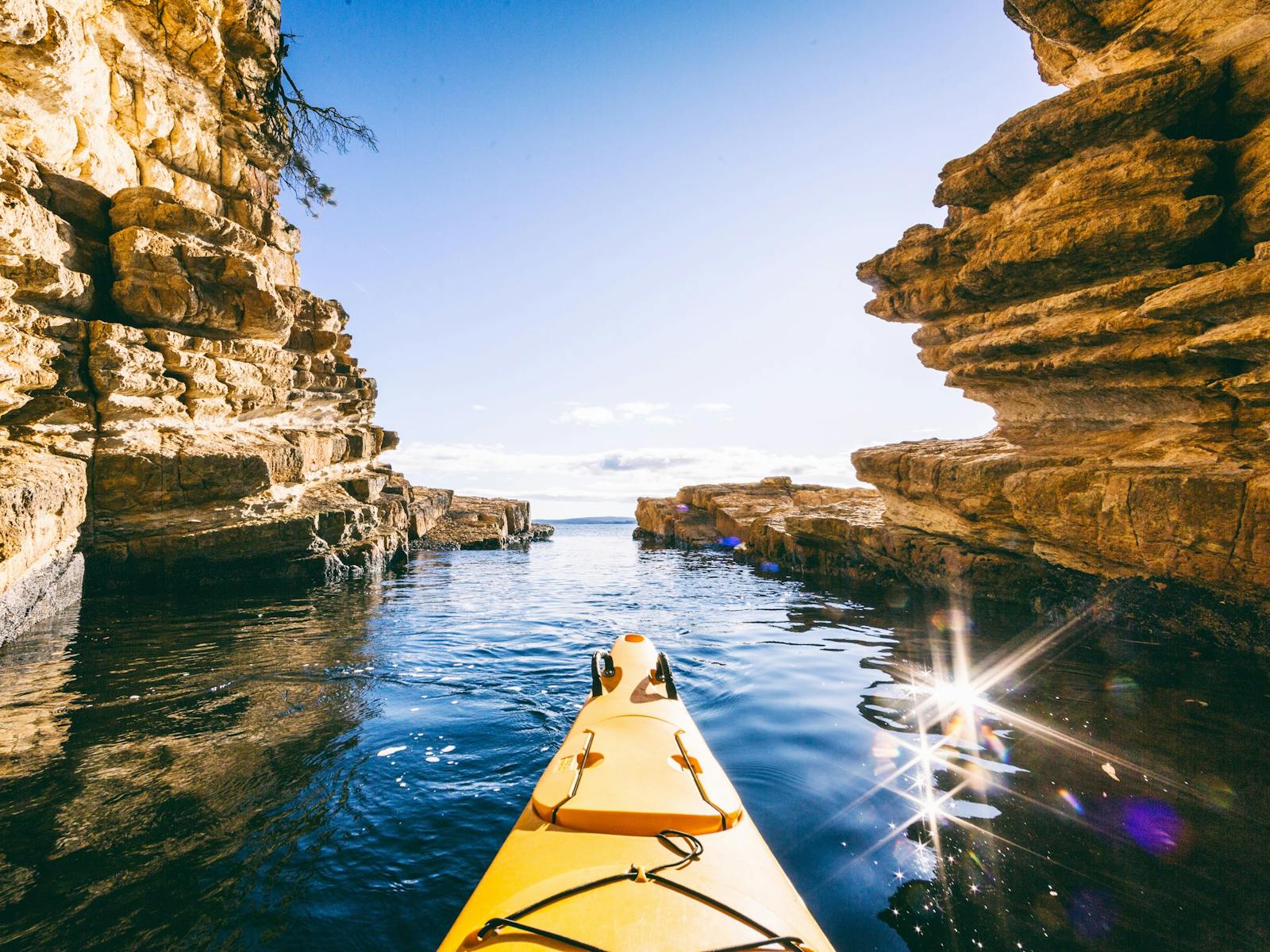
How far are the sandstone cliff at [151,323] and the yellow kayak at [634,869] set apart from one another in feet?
38.0

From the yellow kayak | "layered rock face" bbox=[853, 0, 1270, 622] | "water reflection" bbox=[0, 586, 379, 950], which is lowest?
"water reflection" bbox=[0, 586, 379, 950]

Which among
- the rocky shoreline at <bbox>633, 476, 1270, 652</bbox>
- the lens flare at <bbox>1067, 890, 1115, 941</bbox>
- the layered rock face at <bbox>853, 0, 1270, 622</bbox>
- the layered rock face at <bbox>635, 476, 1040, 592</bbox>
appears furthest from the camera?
the layered rock face at <bbox>635, 476, 1040, 592</bbox>

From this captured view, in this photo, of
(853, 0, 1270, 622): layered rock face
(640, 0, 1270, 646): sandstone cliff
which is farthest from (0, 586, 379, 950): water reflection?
(640, 0, 1270, 646): sandstone cliff

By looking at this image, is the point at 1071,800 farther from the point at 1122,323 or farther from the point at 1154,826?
the point at 1122,323

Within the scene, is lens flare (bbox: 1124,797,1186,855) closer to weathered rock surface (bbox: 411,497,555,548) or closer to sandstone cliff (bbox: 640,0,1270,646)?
sandstone cliff (bbox: 640,0,1270,646)

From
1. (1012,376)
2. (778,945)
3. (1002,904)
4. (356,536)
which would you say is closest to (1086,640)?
(1012,376)

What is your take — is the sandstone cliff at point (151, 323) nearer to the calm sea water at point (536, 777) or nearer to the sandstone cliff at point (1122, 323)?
the calm sea water at point (536, 777)

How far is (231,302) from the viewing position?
47.2ft

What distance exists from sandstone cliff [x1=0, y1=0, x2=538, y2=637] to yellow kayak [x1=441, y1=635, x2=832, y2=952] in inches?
456

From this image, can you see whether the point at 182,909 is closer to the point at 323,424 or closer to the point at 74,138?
the point at 74,138

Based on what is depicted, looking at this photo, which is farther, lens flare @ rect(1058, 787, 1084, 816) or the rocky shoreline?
the rocky shoreline

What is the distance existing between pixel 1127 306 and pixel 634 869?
1465 cm

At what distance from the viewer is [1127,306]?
34.6 feet

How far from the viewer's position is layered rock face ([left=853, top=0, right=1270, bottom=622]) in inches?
339
